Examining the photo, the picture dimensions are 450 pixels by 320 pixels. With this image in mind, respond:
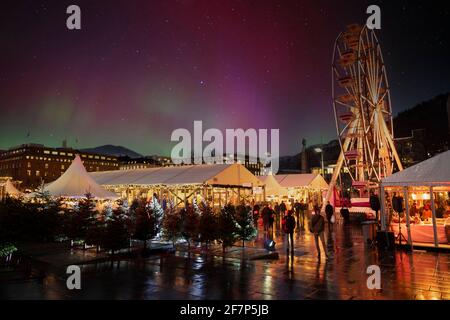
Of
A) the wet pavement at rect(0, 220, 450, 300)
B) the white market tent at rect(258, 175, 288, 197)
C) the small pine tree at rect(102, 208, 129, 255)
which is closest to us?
the wet pavement at rect(0, 220, 450, 300)

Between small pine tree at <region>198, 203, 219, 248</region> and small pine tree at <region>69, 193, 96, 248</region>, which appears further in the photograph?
small pine tree at <region>69, 193, 96, 248</region>

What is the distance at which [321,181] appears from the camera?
38500 mm

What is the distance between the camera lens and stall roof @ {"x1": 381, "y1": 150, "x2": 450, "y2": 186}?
11.7 metres

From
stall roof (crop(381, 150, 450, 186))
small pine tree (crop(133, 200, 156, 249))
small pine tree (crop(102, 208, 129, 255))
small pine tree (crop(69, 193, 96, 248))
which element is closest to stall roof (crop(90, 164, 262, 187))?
small pine tree (crop(69, 193, 96, 248))

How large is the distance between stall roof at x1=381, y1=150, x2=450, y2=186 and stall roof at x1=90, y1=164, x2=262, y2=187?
12.0 metres

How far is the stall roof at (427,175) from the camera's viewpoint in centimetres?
1175

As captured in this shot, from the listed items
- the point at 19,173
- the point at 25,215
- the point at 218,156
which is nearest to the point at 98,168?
the point at 19,173

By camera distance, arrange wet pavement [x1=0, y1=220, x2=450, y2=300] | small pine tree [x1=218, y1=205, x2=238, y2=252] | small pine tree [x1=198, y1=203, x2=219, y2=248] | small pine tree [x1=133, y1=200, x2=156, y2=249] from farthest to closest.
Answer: small pine tree [x1=133, y1=200, x2=156, y2=249]
small pine tree [x1=198, y1=203, x2=219, y2=248]
small pine tree [x1=218, y1=205, x2=238, y2=252]
wet pavement [x1=0, y1=220, x2=450, y2=300]

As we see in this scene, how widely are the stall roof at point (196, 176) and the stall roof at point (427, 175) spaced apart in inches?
472

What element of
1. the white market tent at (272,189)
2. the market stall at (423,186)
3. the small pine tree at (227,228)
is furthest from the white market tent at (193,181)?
the market stall at (423,186)

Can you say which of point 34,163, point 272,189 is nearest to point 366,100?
point 272,189

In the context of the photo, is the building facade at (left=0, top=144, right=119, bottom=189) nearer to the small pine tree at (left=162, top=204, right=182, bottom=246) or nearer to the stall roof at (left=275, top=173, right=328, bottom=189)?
the stall roof at (left=275, top=173, right=328, bottom=189)

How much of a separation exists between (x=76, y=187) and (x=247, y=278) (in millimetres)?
15430
